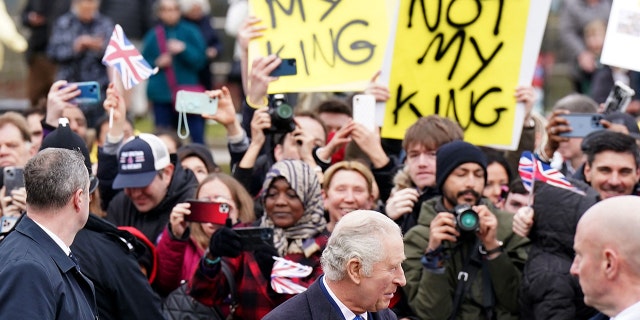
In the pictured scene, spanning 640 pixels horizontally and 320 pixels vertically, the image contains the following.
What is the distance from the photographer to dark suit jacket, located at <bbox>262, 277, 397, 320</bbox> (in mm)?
5562

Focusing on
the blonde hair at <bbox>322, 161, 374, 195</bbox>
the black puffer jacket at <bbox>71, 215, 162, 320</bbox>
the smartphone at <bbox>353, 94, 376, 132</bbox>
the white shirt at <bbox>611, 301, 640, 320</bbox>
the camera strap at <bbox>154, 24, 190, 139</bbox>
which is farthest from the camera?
the camera strap at <bbox>154, 24, 190, 139</bbox>

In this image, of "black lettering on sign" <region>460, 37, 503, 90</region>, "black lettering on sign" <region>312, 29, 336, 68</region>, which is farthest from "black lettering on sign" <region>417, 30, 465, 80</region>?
"black lettering on sign" <region>312, 29, 336, 68</region>

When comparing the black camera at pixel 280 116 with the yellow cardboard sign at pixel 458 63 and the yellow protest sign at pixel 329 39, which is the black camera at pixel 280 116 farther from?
the yellow cardboard sign at pixel 458 63

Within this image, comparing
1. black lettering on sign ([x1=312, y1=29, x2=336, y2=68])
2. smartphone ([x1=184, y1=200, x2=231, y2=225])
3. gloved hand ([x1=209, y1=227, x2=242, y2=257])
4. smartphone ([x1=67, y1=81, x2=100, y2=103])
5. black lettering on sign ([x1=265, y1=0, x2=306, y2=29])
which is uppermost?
black lettering on sign ([x1=265, y1=0, x2=306, y2=29])

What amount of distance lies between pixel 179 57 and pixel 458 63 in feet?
21.9

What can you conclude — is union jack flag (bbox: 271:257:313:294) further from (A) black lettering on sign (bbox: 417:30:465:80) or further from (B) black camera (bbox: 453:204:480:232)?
(A) black lettering on sign (bbox: 417:30:465:80)

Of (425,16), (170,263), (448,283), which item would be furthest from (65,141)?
(425,16)

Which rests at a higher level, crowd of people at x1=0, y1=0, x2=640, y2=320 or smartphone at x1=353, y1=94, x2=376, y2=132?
smartphone at x1=353, y1=94, x2=376, y2=132

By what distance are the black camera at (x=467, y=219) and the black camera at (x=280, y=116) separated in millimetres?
1716

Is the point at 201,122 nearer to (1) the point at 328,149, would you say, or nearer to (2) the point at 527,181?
(1) the point at 328,149

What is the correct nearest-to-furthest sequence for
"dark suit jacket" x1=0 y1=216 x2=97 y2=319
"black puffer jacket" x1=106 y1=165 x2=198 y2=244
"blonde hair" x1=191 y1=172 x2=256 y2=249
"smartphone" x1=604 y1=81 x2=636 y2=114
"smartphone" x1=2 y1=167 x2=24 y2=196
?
"dark suit jacket" x1=0 y1=216 x2=97 y2=319
"smartphone" x1=2 y1=167 x2=24 y2=196
"blonde hair" x1=191 y1=172 x2=256 y2=249
"black puffer jacket" x1=106 y1=165 x2=198 y2=244
"smartphone" x1=604 y1=81 x2=636 y2=114

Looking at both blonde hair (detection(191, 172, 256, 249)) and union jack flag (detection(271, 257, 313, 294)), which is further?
blonde hair (detection(191, 172, 256, 249))

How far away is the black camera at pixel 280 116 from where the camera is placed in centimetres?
862

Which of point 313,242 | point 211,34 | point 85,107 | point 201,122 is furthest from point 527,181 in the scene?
point 211,34
